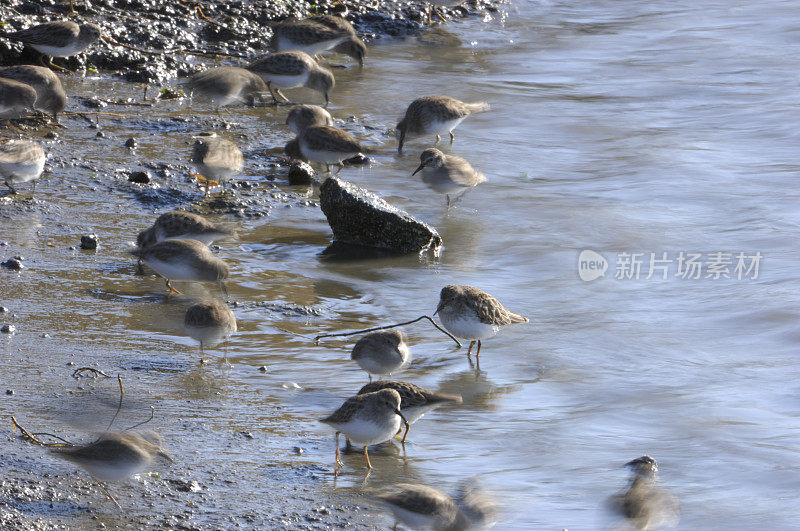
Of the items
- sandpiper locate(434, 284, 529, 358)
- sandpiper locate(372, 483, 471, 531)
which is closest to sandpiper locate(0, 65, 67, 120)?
sandpiper locate(434, 284, 529, 358)

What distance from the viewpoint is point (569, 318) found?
7684 mm

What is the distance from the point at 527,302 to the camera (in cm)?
801

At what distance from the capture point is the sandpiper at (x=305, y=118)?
1093 cm

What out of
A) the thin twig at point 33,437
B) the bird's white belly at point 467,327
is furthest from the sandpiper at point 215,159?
the thin twig at point 33,437

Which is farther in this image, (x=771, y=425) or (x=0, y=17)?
(x=0, y=17)

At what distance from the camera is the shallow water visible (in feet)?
18.4

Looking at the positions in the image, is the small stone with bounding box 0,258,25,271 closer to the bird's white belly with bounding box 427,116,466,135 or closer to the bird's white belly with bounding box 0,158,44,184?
the bird's white belly with bounding box 0,158,44,184

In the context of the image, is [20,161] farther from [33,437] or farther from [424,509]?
[424,509]

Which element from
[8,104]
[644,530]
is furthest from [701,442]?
[8,104]

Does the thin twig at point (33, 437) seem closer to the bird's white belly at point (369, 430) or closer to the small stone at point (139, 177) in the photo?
the bird's white belly at point (369, 430)

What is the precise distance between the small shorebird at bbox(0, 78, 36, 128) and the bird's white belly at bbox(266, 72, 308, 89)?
9.82 ft

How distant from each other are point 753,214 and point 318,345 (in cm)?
514

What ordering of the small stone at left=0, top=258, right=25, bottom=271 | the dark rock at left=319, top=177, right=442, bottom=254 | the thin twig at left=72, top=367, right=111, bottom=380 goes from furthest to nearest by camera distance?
the dark rock at left=319, top=177, right=442, bottom=254
the small stone at left=0, top=258, right=25, bottom=271
the thin twig at left=72, top=367, right=111, bottom=380

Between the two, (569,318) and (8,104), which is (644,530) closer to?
(569,318)
